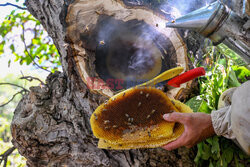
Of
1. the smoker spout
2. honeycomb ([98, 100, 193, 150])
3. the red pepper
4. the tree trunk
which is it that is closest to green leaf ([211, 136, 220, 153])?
the tree trunk

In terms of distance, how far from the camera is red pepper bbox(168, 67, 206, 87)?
126 cm

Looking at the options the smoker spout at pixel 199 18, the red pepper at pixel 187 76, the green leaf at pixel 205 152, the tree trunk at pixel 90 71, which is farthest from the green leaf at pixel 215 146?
the smoker spout at pixel 199 18

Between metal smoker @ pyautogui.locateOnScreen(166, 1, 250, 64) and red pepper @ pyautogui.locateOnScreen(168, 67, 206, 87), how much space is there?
0.69ft

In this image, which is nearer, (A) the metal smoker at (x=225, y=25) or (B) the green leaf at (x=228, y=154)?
(A) the metal smoker at (x=225, y=25)

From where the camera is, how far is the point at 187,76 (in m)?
1.31

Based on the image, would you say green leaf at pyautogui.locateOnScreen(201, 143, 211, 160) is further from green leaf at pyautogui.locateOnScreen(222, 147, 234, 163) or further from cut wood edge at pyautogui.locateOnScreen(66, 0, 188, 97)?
cut wood edge at pyautogui.locateOnScreen(66, 0, 188, 97)

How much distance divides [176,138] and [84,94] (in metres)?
0.71

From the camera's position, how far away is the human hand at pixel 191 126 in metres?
1.24

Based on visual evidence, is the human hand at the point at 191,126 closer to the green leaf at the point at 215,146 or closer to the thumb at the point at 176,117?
the thumb at the point at 176,117

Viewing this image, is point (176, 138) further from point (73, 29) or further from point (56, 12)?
point (56, 12)

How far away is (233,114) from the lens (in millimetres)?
1068

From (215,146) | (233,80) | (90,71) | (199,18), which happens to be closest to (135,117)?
(90,71)

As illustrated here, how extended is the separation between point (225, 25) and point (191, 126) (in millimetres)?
596

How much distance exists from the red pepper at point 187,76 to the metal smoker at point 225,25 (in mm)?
209
